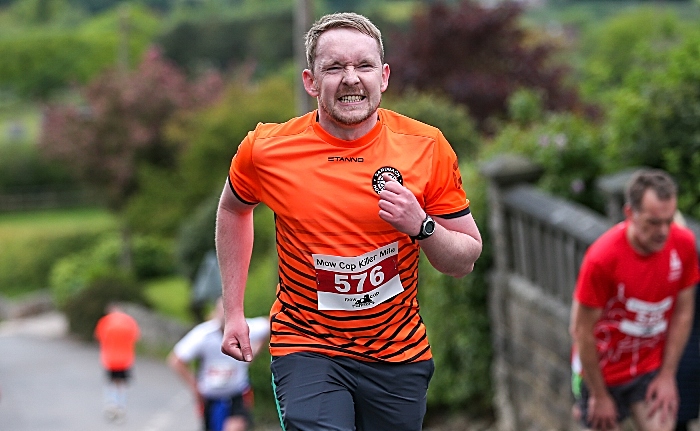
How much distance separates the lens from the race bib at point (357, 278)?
396 cm

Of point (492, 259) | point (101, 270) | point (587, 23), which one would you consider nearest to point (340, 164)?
point (492, 259)

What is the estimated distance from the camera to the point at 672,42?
44.8 feet

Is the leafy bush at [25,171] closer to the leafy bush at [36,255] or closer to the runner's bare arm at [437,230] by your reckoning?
the leafy bush at [36,255]

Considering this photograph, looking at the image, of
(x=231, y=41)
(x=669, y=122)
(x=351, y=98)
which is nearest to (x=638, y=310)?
(x=351, y=98)

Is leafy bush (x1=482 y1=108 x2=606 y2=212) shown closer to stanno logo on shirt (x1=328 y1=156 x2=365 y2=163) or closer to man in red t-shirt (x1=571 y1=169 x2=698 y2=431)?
man in red t-shirt (x1=571 y1=169 x2=698 y2=431)

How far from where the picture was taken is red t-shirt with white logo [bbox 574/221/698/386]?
5566mm

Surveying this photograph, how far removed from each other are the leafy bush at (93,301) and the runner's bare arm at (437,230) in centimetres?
2886

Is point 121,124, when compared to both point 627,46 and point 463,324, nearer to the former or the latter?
point 627,46

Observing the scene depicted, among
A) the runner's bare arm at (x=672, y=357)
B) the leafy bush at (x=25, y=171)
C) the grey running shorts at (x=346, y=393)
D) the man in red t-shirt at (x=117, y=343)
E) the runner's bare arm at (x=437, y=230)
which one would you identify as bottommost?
the leafy bush at (x=25, y=171)

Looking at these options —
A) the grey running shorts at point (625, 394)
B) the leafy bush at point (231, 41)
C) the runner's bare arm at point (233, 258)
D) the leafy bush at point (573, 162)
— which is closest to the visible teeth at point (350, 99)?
the runner's bare arm at point (233, 258)

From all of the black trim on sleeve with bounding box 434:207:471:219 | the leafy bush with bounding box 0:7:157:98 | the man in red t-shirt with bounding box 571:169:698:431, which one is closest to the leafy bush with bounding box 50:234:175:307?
the man in red t-shirt with bounding box 571:169:698:431

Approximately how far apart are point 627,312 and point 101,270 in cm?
3446

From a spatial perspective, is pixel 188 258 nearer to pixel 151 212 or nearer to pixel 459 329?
pixel 151 212

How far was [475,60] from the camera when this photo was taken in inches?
1002
